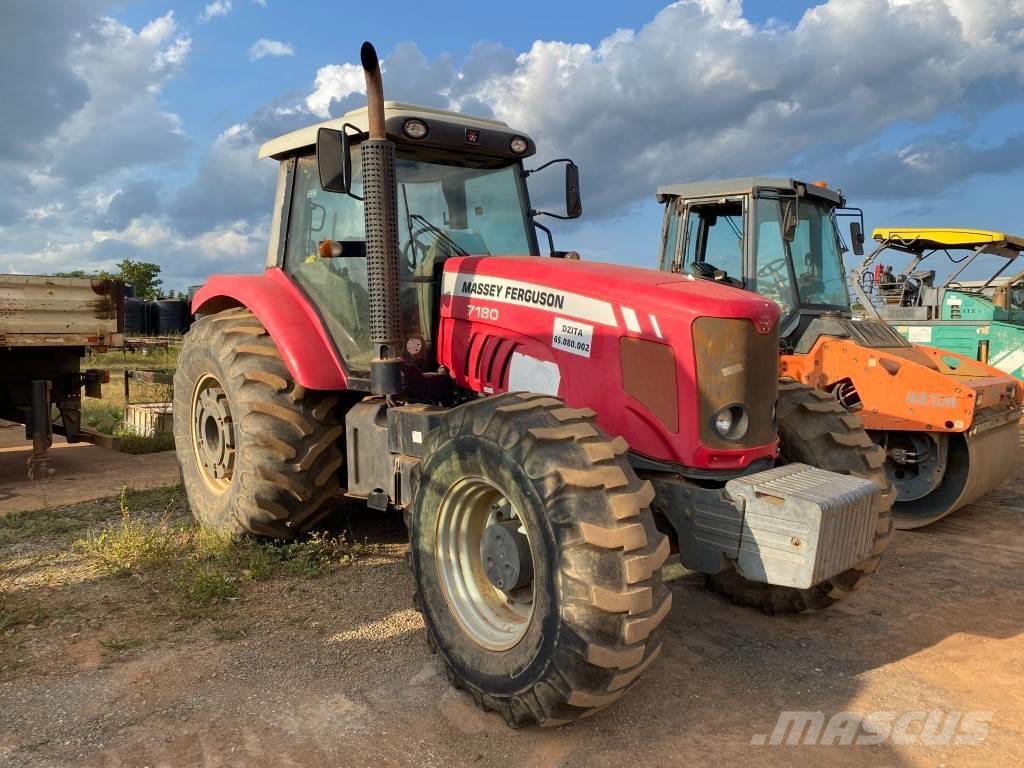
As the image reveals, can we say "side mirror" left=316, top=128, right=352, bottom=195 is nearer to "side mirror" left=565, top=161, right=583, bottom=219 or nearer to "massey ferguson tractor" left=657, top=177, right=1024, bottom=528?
"side mirror" left=565, top=161, right=583, bottom=219

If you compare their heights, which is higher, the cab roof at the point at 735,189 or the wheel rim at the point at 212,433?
the cab roof at the point at 735,189

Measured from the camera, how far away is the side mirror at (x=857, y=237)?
7.82 m

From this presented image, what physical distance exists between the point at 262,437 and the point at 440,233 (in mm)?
1527

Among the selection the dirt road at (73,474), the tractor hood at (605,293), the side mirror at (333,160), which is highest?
the side mirror at (333,160)

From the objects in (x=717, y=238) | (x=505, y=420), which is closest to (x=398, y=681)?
(x=505, y=420)

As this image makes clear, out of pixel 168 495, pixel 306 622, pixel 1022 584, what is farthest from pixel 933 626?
pixel 168 495

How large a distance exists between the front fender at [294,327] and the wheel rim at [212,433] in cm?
62

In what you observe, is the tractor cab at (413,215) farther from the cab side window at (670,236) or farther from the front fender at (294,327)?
the cab side window at (670,236)

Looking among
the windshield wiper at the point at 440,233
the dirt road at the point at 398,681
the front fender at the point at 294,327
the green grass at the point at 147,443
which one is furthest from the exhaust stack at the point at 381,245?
the green grass at the point at 147,443

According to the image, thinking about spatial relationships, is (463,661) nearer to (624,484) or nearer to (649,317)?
(624,484)

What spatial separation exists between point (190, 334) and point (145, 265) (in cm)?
3380

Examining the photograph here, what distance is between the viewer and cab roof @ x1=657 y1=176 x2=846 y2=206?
7148mm

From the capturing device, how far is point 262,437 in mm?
4586

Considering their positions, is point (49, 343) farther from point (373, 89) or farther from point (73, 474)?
point (373, 89)
